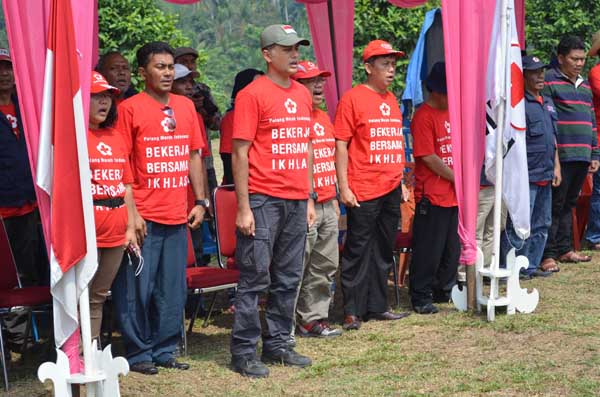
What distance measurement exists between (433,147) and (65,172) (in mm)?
3289

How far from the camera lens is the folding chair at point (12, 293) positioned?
232 inches

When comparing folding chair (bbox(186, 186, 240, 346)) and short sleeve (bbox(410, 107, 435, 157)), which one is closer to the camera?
folding chair (bbox(186, 186, 240, 346))

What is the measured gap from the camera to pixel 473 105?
23.0 feet

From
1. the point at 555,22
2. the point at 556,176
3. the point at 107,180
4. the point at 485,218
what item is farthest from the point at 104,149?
the point at 555,22

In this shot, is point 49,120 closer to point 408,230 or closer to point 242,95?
point 242,95

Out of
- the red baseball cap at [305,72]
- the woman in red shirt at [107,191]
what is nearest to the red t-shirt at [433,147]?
the red baseball cap at [305,72]

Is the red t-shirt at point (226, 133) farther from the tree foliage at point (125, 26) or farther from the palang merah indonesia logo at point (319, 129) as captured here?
the tree foliage at point (125, 26)

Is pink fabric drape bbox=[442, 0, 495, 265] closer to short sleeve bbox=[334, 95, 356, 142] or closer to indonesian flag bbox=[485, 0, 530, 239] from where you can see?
indonesian flag bbox=[485, 0, 530, 239]

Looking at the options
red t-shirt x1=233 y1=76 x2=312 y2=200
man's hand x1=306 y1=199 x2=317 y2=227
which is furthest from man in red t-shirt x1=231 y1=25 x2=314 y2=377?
man's hand x1=306 y1=199 x2=317 y2=227

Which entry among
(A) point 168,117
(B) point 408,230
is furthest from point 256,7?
(A) point 168,117

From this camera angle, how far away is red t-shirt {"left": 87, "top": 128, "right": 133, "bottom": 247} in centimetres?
563

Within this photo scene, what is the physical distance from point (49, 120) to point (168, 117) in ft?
4.20

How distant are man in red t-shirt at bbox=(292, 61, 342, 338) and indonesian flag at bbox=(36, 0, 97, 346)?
219 cm

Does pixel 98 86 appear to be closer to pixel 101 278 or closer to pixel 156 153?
pixel 156 153
